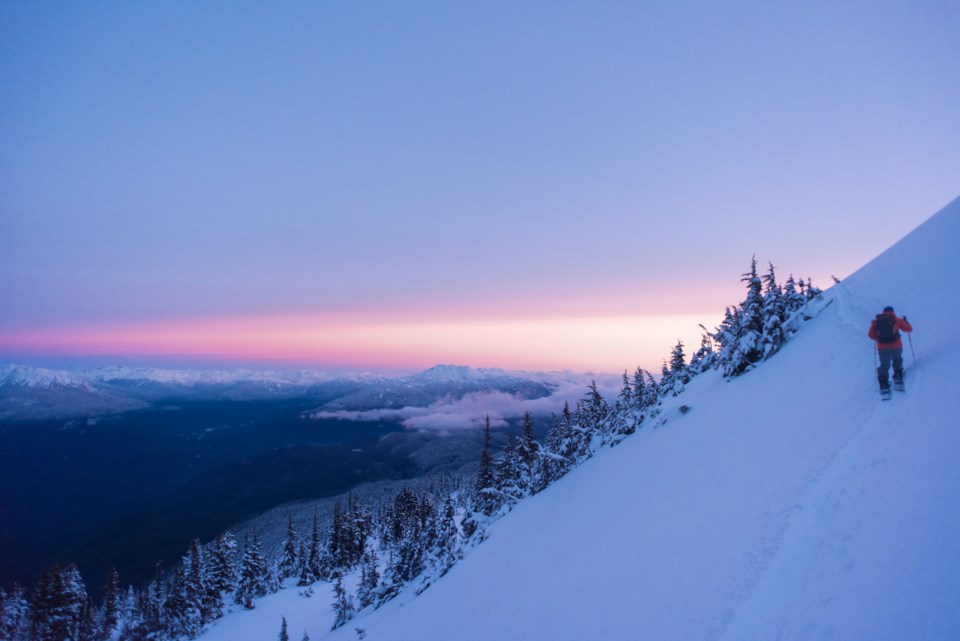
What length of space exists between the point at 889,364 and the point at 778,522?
631cm

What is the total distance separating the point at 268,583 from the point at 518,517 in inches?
2053

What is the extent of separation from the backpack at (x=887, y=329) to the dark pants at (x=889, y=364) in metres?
0.26

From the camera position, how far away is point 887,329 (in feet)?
35.4

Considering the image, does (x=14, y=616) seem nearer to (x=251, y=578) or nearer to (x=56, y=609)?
(x=56, y=609)

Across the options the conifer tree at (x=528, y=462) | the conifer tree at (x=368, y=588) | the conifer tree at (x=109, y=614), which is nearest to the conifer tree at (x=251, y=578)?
the conifer tree at (x=109, y=614)

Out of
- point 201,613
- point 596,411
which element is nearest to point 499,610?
point 596,411

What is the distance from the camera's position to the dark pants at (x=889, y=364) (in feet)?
34.3

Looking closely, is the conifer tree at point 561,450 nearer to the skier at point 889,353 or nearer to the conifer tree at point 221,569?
the skier at point 889,353

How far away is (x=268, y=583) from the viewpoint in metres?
56.4

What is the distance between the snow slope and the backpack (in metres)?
1.13

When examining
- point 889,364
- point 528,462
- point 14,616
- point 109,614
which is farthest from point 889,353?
point 14,616

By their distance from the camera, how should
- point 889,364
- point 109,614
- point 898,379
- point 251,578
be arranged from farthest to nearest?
1. point 109,614
2. point 251,578
3. point 889,364
4. point 898,379

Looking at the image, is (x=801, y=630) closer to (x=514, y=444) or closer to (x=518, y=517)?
(x=518, y=517)

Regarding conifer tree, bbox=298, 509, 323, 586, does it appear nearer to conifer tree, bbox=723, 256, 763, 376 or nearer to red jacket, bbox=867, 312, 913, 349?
conifer tree, bbox=723, 256, 763, 376
